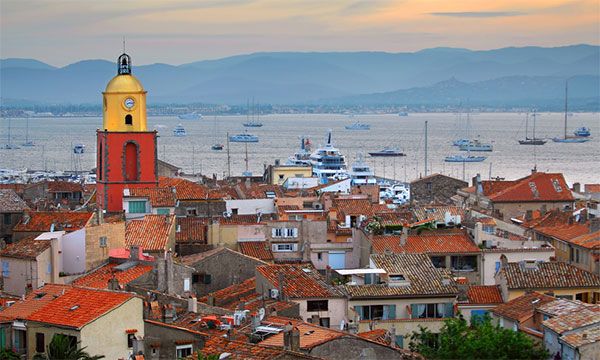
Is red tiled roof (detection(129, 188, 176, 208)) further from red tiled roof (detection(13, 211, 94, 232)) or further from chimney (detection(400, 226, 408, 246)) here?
chimney (detection(400, 226, 408, 246))

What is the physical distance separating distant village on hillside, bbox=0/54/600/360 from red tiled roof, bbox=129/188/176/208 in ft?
0.25

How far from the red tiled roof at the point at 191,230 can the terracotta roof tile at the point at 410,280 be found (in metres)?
7.99

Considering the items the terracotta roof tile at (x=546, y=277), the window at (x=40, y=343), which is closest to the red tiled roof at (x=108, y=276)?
the window at (x=40, y=343)

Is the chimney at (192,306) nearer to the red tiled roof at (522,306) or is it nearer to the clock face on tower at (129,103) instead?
the red tiled roof at (522,306)

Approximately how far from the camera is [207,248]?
1446 inches

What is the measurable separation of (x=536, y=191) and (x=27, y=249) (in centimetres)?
2663

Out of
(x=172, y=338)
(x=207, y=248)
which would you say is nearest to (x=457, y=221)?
(x=207, y=248)

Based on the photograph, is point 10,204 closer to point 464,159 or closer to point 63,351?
point 63,351

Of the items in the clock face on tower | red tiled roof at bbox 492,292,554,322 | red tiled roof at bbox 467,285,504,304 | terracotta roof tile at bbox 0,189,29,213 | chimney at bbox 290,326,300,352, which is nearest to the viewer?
chimney at bbox 290,326,300,352

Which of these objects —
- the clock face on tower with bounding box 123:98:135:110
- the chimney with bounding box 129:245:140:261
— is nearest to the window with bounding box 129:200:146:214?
the clock face on tower with bounding box 123:98:135:110

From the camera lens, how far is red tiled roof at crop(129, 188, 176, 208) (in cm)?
4281

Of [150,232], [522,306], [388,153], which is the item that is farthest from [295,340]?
[388,153]

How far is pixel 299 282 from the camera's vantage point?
2828 cm

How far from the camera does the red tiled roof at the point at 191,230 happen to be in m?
37.5
